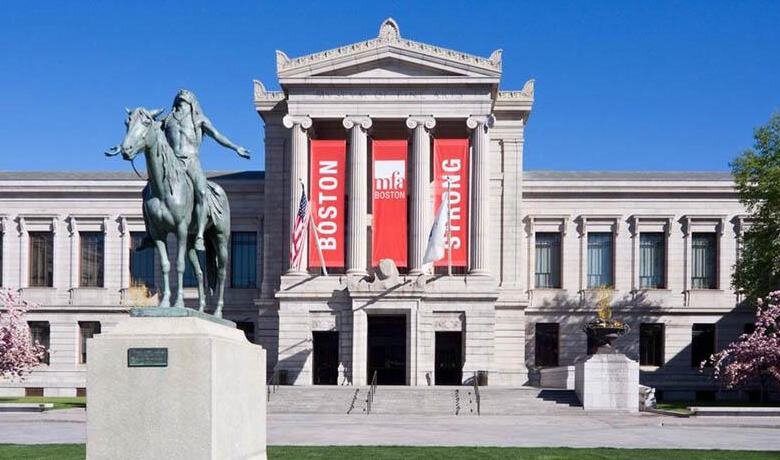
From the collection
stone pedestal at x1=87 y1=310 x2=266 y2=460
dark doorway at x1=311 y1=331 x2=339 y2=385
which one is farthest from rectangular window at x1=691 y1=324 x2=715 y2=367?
stone pedestal at x1=87 y1=310 x2=266 y2=460

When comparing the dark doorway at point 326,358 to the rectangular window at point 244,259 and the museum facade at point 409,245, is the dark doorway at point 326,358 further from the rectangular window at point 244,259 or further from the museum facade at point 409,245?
the rectangular window at point 244,259

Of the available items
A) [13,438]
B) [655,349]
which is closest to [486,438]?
[13,438]

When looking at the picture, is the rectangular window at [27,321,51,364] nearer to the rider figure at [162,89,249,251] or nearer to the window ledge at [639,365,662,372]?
the window ledge at [639,365,662,372]

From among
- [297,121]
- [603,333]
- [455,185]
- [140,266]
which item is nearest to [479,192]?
[455,185]

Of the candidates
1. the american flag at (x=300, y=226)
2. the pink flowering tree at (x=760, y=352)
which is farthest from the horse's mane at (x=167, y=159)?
the pink flowering tree at (x=760, y=352)

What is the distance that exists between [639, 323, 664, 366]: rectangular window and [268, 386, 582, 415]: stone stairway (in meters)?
16.7

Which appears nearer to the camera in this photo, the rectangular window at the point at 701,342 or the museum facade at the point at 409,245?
the museum facade at the point at 409,245

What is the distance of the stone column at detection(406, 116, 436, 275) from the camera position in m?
56.9

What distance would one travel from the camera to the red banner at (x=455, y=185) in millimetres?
56906

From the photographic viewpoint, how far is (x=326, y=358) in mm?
57469

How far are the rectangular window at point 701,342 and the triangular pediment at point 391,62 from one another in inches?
782

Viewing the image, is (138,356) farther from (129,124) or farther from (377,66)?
(377,66)

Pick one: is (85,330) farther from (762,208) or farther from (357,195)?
(762,208)

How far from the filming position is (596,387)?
43.4 m
